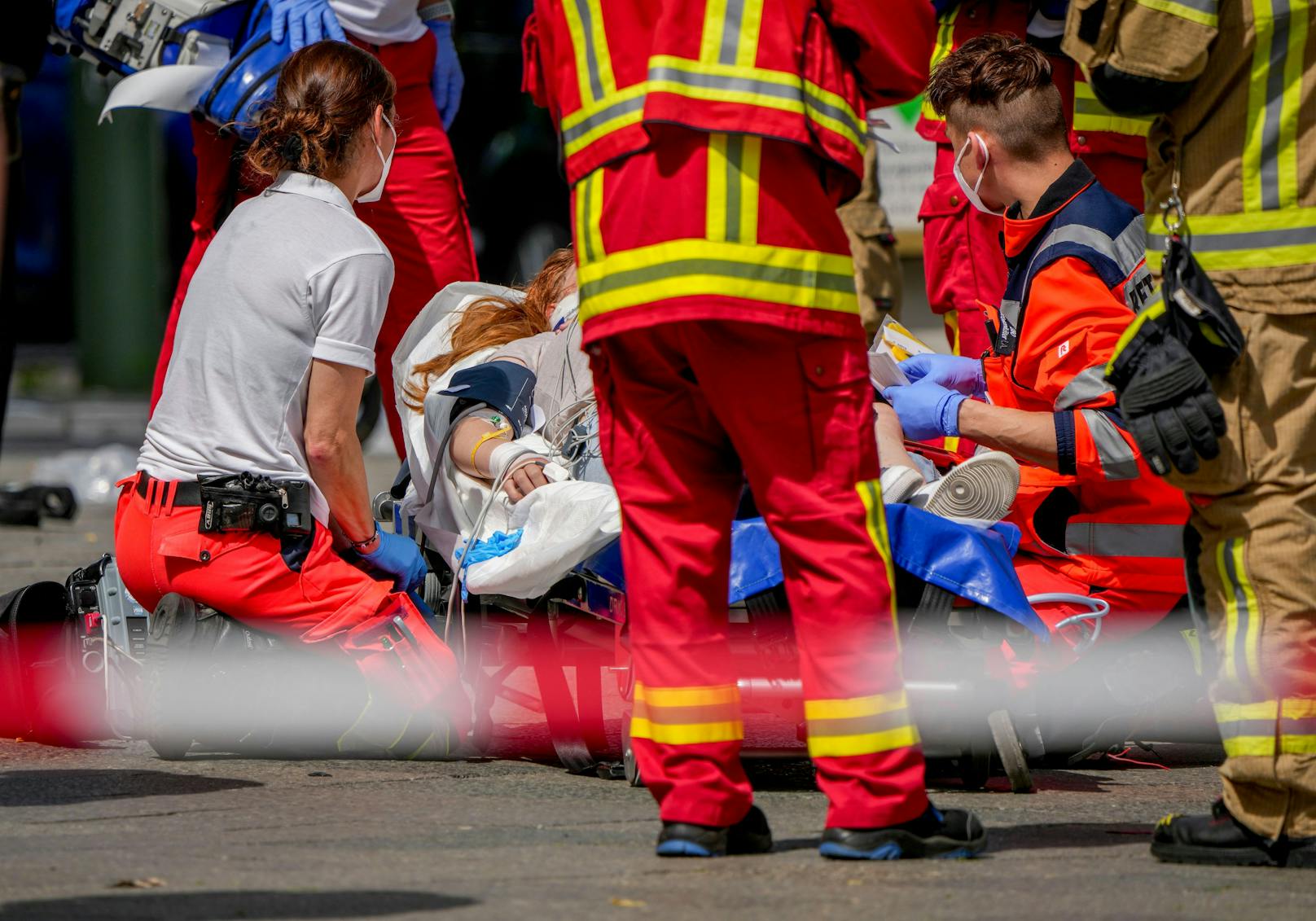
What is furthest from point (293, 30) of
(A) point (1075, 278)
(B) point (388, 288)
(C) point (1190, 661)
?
(C) point (1190, 661)

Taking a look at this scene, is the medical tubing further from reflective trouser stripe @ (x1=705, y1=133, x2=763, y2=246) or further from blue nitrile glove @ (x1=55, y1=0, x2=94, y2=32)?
blue nitrile glove @ (x1=55, y1=0, x2=94, y2=32)

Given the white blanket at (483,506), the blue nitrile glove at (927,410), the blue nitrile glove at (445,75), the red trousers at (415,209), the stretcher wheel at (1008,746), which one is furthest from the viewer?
the blue nitrile glove at (445,75)

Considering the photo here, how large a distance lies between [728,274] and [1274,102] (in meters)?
0.92

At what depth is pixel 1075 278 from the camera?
4.41 m

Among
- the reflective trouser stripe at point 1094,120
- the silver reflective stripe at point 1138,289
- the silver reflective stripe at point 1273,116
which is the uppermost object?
the reflective trouser stripe at point 1094,120

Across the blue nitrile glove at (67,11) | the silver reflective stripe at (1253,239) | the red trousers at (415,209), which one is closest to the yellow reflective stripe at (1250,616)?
the silver reflective stripe at (1253,239)

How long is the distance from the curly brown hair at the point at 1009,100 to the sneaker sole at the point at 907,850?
196 cm

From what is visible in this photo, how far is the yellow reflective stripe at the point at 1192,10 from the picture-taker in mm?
3287

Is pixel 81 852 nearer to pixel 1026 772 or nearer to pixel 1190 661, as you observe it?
pixel 1026 772

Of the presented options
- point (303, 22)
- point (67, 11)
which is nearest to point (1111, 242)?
point (303, 22)

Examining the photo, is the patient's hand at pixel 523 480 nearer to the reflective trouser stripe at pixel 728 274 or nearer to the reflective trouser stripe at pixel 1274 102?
the reflective trouser stripe at pixel 728 274

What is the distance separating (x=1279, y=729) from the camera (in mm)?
3283

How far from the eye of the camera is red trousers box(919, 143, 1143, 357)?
6.07 metres

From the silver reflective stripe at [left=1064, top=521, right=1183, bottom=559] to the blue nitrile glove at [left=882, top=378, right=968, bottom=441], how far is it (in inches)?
13.9
